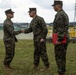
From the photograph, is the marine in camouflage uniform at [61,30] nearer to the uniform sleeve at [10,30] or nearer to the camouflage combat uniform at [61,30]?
the camouflage combat uniform at [61,30]

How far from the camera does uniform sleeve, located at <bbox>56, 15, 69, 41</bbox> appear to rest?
29.7 feet

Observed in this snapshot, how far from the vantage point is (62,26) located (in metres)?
9.08

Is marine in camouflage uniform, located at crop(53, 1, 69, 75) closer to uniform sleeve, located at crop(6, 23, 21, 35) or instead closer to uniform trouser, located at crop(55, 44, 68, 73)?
uniform trouser, located at crop(55, 44, 68, 73)

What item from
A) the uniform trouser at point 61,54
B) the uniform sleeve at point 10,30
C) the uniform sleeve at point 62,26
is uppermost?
the uniform sleeve at point 62,26

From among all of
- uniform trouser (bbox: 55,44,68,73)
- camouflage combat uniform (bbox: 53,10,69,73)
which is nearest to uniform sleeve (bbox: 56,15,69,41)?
camouflage combat uniform (bbox: 53,10,69,73)

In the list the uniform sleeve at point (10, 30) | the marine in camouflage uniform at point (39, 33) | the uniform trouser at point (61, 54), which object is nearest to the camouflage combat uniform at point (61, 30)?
the uniform trouser at point (61, 54)

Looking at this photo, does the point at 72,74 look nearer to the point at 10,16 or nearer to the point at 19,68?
the point at 19,68

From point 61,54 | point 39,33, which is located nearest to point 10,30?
point 39,33

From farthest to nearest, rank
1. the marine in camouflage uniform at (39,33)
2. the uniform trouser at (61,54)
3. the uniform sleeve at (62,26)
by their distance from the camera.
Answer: the marine in camouflage uniform at (39,33)
the uniform trouser at (61,54)
the uniform sleeve at (62,26)

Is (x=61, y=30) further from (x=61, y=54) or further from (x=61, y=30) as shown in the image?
(x=61, y=54)

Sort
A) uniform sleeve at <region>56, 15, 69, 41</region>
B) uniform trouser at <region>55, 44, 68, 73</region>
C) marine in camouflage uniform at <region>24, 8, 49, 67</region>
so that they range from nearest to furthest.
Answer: uniform sleeve at <region>56, 15, 69, 41</region>, uniform trouser at <region>55, 44, 68, 73</region>, marine in camouflage uniform at <region>24, 8, 49, 67</region>

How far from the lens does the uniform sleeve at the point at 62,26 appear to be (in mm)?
9055

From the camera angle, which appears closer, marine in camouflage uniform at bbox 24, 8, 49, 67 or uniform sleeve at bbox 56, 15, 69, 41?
uniform sleeve at bbox 56, 15, 69, 41

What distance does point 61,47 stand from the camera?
30.2ft
